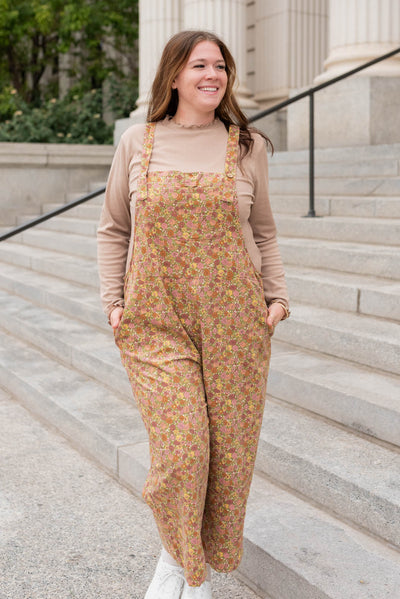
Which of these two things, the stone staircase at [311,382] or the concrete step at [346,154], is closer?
the stone staircase at [311,382]

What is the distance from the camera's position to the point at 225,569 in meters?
2.52

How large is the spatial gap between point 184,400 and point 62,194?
992 cm

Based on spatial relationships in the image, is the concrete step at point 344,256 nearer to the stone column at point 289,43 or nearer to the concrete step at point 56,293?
the concrete step at point 56,293

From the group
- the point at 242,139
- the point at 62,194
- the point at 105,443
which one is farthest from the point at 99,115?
the point at 242,139

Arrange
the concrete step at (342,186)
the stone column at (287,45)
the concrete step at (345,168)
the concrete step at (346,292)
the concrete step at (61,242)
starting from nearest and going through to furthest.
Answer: the concrete step at (346,292) < the concrete step at (342,186) < the concrete step at (345,168) < the concrete step at (61,242) < the stone column at (287,45)

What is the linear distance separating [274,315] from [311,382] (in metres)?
1.53

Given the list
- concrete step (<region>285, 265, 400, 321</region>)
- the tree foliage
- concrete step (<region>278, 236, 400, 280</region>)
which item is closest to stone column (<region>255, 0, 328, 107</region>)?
the tree foliage

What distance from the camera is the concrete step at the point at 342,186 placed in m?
6.64

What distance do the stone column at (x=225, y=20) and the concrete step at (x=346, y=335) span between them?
6830 mm

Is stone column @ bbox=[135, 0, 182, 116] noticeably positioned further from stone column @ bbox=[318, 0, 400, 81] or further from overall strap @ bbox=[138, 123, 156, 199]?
overall strap @ bbox=[138, 123, 156, 199]

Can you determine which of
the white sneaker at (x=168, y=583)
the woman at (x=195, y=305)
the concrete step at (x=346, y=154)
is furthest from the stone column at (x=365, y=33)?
the white sneaker at (x=168, y=583)

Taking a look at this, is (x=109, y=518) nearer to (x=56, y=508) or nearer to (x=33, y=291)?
(x=56, y=508)

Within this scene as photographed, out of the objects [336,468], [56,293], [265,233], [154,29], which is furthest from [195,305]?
[154,29]

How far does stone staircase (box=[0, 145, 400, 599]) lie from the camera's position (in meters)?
2.93
